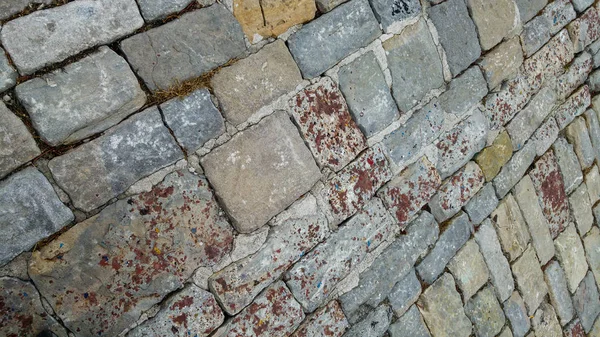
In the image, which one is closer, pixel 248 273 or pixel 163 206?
pixel 163 206

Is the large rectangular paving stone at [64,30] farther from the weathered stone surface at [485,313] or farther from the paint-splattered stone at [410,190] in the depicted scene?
the weathered stone surface at [485,313]

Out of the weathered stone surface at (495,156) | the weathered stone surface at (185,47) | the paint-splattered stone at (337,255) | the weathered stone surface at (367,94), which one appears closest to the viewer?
the weathered stone surface at (185,47)

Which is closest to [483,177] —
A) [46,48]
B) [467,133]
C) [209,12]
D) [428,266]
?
[467,133]

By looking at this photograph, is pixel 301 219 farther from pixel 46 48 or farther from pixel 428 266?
pixel 46 48

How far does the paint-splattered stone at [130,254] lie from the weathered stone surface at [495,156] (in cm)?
145

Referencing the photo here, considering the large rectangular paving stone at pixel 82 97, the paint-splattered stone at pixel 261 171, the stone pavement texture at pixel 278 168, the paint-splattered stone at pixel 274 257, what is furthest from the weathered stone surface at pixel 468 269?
the large rectangular paving stone at pixel 82 97

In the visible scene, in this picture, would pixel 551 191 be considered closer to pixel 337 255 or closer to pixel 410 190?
pixel 410 190

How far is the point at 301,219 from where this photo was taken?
196 centimetres

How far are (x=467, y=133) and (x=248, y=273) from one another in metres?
1.33

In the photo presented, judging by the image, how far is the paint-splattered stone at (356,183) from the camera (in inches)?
80.9

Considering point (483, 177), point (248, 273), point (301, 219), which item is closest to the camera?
point (248, 273)

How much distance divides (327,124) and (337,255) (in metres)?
0.50

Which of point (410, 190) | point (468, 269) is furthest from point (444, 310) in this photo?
point (410, 190)

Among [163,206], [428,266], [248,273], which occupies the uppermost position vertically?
[163,206]
